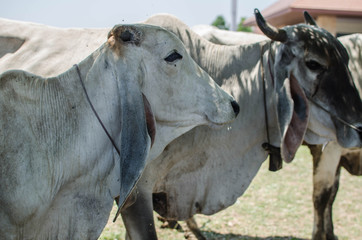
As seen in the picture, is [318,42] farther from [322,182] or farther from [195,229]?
[195,229]

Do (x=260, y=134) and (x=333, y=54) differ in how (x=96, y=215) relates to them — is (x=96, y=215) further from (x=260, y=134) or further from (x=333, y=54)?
(x=333, y=54)

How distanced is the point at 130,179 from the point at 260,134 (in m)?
1.77

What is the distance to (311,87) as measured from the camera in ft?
11.6

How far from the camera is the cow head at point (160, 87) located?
7.56ft

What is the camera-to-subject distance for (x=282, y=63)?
3.59m

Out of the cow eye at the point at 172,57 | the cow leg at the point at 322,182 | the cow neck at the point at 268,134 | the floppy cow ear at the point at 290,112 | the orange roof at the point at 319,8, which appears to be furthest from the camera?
the orange roof at the point at 319,8

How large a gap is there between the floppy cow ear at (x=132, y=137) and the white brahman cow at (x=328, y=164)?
→ 2810 mm

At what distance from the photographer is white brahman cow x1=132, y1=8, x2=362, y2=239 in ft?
11.5

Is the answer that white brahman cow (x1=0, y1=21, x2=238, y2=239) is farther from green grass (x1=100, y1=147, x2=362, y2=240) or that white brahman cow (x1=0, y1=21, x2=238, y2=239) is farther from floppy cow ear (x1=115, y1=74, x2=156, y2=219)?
green grass (x1=100, y1=147, x2=362, y2=240)

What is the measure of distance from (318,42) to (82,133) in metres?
2.09

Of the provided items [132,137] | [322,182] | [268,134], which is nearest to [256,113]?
[268,134]

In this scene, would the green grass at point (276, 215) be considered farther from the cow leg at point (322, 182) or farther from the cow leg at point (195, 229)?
the cow leg at point (322, 182)

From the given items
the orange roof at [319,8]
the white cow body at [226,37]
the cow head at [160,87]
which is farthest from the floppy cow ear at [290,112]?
the orange roof at [319,8]

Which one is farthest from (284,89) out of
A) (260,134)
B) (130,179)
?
(130,179)
